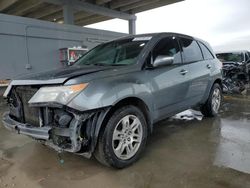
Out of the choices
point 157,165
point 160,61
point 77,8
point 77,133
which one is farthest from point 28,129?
point 77,8

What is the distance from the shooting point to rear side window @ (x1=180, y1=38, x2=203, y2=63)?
3544 millimetres

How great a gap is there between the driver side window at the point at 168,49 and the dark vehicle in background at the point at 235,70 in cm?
501

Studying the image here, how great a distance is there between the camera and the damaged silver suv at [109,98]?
210cm

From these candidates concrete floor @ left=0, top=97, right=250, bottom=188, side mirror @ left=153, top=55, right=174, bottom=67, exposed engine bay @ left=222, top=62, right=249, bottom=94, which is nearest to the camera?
concrete floor @ left=0, top=97, right=250, bottom=188

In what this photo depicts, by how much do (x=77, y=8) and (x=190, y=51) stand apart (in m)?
9.03

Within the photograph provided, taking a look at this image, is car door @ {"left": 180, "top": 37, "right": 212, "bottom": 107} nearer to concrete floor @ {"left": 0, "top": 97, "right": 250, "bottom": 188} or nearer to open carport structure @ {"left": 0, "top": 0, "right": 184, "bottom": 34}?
concrete floor @ {"left": 0, "top": 97, "right": 250, "bottom": 188}

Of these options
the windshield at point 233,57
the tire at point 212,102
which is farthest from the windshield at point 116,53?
the windshield at point 233,57

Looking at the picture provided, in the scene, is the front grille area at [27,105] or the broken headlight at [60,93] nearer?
the broken headlight at [60,93]

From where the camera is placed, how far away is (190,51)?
3.71m

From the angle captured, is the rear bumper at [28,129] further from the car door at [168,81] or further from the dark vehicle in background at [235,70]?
the dark vehicle in background at [235,70]

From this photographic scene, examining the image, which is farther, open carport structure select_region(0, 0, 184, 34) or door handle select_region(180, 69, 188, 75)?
open carport structure select_region(0, 0, 184, 34)

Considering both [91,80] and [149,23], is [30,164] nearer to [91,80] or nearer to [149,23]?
[91,80]

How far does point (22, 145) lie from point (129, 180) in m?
1.87

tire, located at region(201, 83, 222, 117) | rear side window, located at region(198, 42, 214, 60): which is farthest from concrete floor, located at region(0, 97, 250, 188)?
rear side window, located at region(198, 42, 214, 60)
